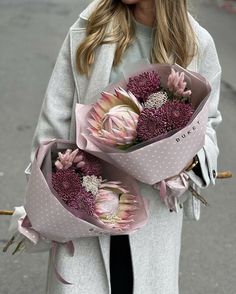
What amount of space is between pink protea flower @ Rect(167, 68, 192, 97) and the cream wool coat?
0.28 metres

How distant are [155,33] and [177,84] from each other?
33 cm

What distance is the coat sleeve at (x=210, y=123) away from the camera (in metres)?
2.71

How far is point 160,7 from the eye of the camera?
2.77 metres

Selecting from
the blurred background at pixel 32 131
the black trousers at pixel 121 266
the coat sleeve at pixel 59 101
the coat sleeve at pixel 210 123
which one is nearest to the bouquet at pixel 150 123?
the coat sleeve at pixel 210 123

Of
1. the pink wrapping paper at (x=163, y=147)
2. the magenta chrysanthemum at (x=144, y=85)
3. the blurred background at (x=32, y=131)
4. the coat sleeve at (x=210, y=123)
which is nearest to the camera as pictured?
the pink wrapping paper at (x=163, y=147)

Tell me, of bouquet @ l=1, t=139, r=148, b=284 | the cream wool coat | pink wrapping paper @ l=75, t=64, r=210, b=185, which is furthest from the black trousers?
pink wrapping paper @ l=75, t=64, r=210, b=185

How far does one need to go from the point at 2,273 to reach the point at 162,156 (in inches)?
86.9

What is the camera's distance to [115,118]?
252 cm

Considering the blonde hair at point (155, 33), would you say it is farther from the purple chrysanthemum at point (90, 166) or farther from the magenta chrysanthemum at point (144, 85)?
the purple chrysanthemum at point (90, 166)

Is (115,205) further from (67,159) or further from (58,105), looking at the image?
(58,105)

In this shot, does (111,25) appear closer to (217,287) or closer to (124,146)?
(124,146)

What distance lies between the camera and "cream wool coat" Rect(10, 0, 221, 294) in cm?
282

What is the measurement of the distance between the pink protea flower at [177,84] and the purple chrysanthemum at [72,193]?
45 cm

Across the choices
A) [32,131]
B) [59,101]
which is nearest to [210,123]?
[59,101]
